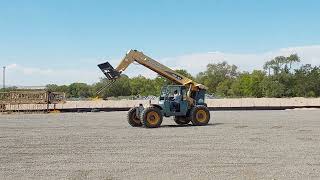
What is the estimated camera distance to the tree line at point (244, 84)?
10619 centimetres

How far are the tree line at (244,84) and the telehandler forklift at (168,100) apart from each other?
66.4 metres

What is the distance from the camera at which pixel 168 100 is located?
25641 millimetres

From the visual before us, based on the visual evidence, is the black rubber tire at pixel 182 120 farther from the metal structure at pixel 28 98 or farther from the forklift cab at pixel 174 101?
the metal structure at pixel 28 98

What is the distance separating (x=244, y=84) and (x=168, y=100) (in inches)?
3788

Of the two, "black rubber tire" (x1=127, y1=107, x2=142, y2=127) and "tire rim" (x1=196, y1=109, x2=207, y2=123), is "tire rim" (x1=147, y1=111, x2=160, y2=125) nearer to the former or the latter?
"black rubber tire" (x1=127, y1=107, x2=142, y2=127)

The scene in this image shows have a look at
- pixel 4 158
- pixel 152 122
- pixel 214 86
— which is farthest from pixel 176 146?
pixel 214 86

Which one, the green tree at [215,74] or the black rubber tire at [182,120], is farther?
the green tree at [215,74]

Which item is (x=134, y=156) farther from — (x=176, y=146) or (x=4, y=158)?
(x=4, y=158)

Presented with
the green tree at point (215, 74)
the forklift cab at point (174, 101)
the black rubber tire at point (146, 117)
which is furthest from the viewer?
the green tree at point (215, 74)

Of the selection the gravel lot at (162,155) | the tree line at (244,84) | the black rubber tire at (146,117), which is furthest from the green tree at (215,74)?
the gravel lot at (162,155)

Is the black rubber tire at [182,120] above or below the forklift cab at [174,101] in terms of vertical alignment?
below

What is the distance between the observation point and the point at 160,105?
2536 centimetres

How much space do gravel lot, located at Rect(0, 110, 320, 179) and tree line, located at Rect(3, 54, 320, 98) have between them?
73.6 metres

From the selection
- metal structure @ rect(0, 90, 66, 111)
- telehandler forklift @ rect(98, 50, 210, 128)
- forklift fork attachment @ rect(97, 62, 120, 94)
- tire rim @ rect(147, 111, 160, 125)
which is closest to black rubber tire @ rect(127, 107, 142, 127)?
telehandler forklift @ rect(98, 50, 210, 128)
